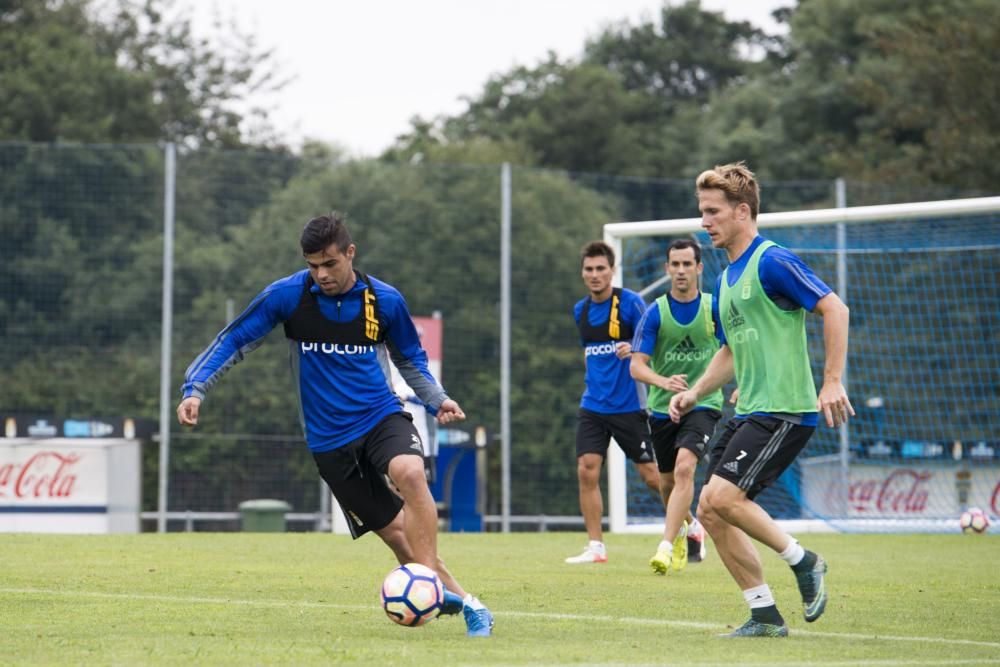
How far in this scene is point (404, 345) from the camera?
7.86 metres

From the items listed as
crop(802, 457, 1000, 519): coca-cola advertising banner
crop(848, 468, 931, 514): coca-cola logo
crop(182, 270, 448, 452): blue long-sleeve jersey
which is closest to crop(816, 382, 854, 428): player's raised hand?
crop(182, 270, 448, 452): blue long-sleeve jersey

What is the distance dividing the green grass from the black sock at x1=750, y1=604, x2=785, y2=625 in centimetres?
14

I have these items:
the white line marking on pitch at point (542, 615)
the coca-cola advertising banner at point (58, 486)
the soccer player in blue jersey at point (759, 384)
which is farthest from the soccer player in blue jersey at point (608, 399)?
the coca-cola advertising banner at point (58, 486)

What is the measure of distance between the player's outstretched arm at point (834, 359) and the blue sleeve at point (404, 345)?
5.83ft

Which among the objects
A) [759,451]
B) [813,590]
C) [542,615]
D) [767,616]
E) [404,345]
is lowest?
[542,615]

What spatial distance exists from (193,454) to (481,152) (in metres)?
26.1

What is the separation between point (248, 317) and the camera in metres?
7.79

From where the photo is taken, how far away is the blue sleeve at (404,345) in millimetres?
7770

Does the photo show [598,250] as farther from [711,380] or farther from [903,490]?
[903,490]

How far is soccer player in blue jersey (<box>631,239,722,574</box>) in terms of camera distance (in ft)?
39.3

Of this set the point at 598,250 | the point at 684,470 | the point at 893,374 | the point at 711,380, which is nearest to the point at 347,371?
the point at 711,380

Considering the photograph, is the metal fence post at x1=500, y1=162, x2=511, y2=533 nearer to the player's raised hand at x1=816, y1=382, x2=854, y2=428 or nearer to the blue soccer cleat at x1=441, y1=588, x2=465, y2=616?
the blue soccer cleat at x1=441, y1=588, x2=465, y2=616

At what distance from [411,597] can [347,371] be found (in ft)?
3.96

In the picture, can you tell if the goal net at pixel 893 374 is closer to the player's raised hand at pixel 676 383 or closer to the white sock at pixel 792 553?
the player's raised hand at pixel 676 383
